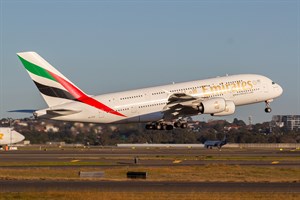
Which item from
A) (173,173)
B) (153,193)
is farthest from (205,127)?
(153,193)

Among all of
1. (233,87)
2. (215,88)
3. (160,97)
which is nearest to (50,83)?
(160,97)

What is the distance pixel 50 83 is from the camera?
87.9m

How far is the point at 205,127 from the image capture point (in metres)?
181

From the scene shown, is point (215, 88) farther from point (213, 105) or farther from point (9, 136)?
point (9, 136)

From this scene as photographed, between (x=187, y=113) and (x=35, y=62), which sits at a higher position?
(x=35, y=62)

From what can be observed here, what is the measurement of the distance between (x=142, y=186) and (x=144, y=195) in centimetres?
626

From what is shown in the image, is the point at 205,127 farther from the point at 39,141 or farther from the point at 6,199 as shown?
the point at 6,199

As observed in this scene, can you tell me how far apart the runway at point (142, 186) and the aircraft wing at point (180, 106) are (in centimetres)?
3847

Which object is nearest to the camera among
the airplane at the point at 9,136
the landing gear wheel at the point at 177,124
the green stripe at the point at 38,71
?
the green stripe at the point at 38,71

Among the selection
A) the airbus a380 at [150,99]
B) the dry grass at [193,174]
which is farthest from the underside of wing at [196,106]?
the dry grass at [193,174]

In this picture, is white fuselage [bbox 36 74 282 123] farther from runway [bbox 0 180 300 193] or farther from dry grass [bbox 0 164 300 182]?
runway [bbox 0 180 300 193]

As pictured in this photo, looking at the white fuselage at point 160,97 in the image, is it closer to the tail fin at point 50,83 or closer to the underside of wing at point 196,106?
the underside of wing at point 196,106

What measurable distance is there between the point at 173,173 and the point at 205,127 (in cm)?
11969

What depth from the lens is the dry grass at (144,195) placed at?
4041cm
